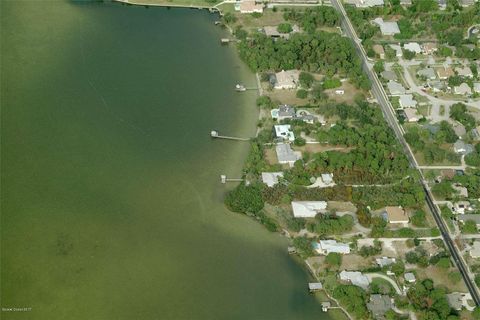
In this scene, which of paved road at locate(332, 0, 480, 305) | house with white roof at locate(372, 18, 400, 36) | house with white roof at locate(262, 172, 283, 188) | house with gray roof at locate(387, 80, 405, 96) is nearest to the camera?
paved road at locate(332, 0, 480, 305)

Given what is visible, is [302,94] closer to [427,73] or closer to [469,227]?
[427,73]

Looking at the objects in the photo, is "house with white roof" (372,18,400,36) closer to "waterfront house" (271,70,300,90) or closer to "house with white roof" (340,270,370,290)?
"waterfront house" (271,70,300,90)

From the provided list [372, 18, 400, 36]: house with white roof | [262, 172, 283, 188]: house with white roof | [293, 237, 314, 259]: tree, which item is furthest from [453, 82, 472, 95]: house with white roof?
[293, 237, 314, 259]: tree

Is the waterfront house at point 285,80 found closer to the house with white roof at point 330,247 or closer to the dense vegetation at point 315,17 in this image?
the dense vegetation at point 315,17

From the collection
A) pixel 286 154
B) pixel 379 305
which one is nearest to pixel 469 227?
pixel 379 305

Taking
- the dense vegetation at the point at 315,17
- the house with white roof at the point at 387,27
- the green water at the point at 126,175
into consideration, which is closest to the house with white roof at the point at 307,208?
the green water at the point at 126,175
